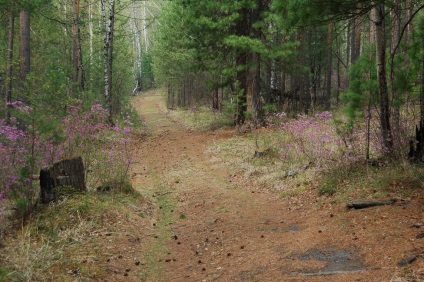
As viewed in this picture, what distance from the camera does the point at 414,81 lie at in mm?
6137

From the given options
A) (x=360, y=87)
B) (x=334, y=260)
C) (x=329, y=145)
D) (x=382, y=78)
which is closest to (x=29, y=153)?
(x=334, y=260)

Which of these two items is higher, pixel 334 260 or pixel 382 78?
pixel 382 78

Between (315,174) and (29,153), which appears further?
(315,174)

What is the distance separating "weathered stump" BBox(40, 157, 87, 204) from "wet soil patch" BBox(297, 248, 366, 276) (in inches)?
149

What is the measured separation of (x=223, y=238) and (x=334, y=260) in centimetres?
192

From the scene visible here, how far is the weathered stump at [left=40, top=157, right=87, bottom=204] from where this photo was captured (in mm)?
5821

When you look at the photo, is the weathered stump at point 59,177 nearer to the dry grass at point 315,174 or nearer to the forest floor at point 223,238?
the forest floor at point 223,238

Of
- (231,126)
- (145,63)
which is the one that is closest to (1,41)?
(231,126)

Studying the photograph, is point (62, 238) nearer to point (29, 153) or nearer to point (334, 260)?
point (29, 153)

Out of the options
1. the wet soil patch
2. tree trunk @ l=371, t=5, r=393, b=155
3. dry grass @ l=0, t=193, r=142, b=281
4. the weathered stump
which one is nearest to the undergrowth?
tree trunk @ l=371, t=5, r=393, b=155

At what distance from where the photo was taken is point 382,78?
251 inches

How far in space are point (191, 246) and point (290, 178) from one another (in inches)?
131

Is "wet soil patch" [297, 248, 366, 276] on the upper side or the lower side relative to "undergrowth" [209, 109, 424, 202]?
lower

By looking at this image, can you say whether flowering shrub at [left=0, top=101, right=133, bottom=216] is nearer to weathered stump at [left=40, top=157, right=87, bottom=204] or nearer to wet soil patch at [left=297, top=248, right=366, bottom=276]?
weathered stump at [left=40, top=157, right=87, bottom=204]
